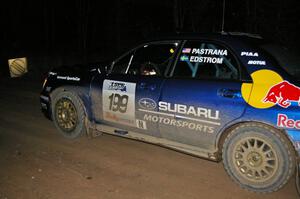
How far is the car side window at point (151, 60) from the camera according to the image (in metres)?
4.73

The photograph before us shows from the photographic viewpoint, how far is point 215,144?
4.10m

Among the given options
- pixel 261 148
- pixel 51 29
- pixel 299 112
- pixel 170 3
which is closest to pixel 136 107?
pixel 261 148

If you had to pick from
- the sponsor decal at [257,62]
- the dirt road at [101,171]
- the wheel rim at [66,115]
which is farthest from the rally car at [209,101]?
the dirt road at [101,171]

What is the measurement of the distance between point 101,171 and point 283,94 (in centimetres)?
238

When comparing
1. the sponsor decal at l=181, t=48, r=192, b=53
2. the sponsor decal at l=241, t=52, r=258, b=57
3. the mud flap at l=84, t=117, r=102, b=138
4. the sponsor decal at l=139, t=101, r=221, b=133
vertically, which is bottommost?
the mud flap at l=84, t=117, r=102, b=138

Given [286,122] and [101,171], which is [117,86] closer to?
[101,171]

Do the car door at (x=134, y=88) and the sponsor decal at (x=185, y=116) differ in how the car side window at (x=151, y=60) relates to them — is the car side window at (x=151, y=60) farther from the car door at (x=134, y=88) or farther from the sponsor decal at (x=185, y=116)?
the sponsor decal at (x=185, y=116)

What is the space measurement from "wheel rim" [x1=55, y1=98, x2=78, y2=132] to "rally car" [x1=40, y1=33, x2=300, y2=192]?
18 cm

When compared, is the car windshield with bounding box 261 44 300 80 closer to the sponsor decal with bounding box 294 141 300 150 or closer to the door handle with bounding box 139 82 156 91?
the sponsor decal with bounding box 294 141 300 150

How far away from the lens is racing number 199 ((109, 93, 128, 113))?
4758 millimetres

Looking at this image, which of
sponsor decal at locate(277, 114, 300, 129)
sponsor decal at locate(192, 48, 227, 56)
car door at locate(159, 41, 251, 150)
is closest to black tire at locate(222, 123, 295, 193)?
sponsor decal at locate(277, 114, 300, 129)

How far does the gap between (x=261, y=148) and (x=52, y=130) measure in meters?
3.72

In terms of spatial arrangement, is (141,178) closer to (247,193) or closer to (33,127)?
(247,193)

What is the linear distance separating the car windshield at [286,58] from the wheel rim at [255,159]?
835mm
